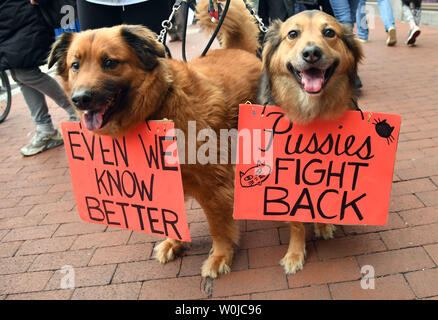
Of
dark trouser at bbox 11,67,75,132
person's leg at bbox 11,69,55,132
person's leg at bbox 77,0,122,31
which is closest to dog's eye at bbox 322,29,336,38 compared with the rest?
person's leg at bbox 77,0,122,31

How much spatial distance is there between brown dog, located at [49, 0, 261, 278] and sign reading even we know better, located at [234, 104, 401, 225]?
0.21m

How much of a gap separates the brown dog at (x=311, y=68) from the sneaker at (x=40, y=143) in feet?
12.9

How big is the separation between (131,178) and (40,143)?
131 inches

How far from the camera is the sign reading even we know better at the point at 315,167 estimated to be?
2.21 metres

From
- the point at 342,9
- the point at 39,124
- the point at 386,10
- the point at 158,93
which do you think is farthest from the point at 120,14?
the point at 386,10

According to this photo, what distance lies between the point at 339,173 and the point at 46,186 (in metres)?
3.35

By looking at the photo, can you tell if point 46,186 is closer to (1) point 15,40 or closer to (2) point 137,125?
(1) point 15,40

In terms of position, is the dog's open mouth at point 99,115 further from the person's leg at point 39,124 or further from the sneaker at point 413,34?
the sneaker at point 413,34

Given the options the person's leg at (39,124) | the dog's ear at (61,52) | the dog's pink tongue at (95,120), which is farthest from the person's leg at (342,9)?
the person's leg at (39,124)

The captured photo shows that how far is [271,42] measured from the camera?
240 cm

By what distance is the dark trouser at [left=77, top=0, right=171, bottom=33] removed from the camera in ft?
9.85

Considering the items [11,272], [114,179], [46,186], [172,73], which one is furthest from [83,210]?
[46,186]

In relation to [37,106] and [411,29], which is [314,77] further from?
[411,29]

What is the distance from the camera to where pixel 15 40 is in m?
4.17
